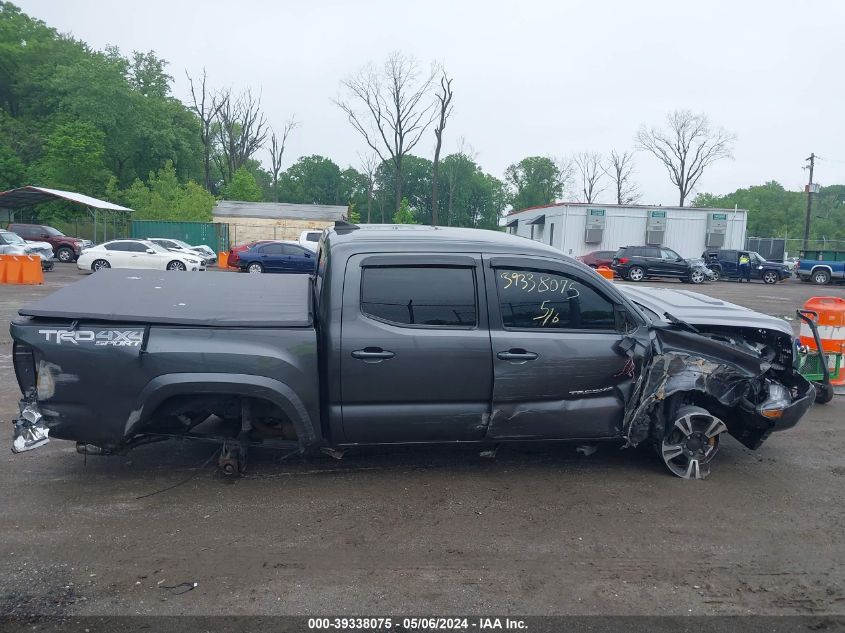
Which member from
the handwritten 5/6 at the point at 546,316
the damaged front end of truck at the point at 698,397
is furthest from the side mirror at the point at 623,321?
the handwritten 5/6 at the point at 546,316

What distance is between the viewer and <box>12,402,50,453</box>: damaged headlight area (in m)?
4.19

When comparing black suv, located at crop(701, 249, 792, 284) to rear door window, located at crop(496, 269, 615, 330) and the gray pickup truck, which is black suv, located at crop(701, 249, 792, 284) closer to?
the gray pickup truck

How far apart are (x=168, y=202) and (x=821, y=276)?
3975 centimetres

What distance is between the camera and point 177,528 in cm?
404

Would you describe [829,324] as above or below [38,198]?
below

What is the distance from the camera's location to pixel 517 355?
4.52 m

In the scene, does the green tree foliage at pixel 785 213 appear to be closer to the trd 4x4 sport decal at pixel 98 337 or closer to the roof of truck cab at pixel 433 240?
the roof of truck cab at pixel 433 240

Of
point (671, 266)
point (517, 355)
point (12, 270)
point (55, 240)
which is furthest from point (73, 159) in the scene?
point (517, 355)

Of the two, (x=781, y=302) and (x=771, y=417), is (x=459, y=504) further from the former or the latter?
(x=781, y=302)

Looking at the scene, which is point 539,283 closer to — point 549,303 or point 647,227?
point 549,303

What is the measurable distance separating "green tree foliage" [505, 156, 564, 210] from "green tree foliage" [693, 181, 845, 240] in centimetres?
2066

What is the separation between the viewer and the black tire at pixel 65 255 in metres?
30.8

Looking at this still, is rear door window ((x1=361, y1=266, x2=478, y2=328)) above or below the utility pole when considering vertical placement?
below

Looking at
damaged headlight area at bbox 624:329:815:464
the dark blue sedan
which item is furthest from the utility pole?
damaged headlight area at bbox 624:329:815:464
